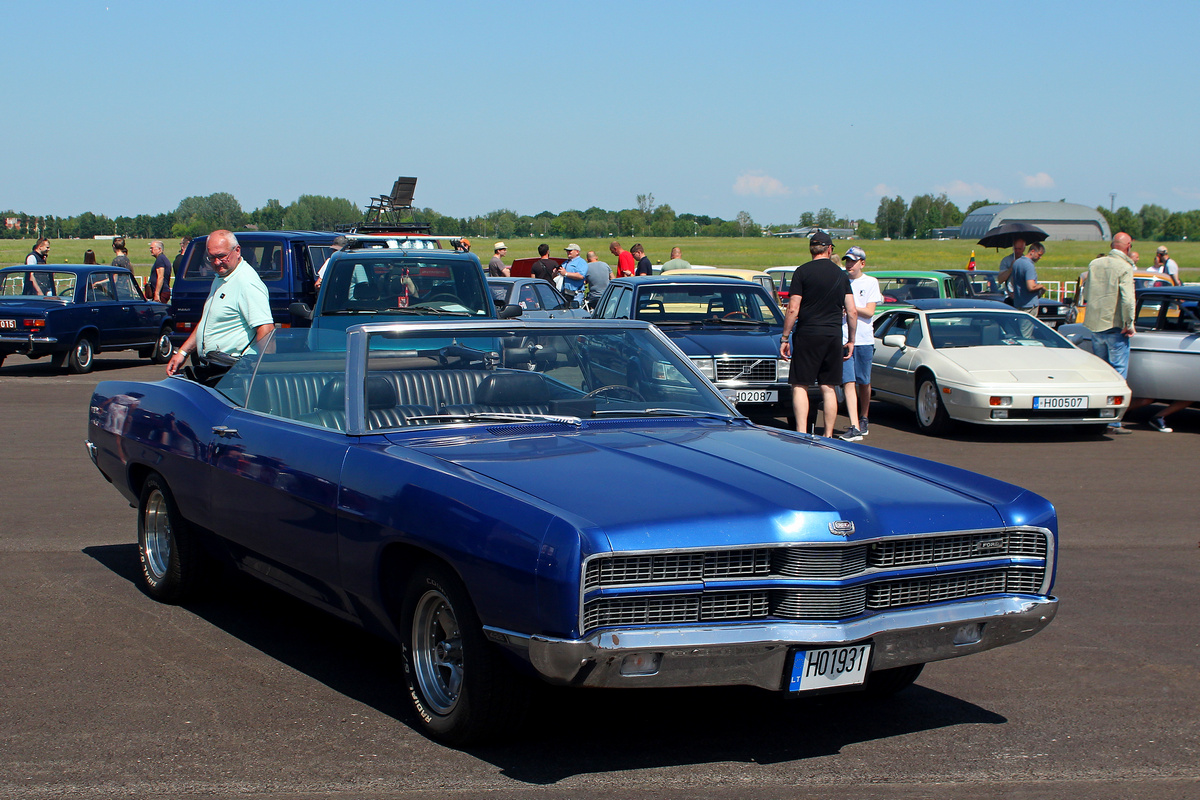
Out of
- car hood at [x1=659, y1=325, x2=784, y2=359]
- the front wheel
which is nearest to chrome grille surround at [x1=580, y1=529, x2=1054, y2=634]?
car hood at [x1=659, y1=325, x2=784, y2=359]

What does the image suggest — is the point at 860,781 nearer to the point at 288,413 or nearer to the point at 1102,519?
the point at 288,413

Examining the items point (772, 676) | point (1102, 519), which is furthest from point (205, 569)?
point (1102, 519)

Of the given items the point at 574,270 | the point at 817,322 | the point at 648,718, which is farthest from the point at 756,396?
the point at 574,270

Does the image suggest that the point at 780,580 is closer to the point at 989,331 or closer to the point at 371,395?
the point at 371,395

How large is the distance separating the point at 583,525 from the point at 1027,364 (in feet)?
32.7

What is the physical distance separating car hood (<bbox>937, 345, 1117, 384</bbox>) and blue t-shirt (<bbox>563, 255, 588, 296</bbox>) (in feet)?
33.6

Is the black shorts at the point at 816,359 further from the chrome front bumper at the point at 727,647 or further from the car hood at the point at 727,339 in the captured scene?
the chrome front bumper at the point at 727,647

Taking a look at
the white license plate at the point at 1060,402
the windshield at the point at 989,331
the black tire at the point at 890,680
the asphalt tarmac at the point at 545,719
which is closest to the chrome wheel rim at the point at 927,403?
the windshield at the point at 989,331

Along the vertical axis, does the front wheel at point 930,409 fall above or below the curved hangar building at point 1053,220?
below

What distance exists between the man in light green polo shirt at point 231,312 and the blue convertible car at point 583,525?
2.50 meters

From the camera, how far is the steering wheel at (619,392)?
5.02 m

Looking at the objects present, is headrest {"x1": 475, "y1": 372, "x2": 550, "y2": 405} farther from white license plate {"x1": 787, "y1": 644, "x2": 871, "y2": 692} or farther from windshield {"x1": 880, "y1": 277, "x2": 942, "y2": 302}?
windshield {"x1": 880, "y1": 277, "x2": 942, "y2": 302}

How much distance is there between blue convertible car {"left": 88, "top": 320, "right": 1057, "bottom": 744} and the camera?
137 inches

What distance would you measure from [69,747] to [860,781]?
260 centimetres
